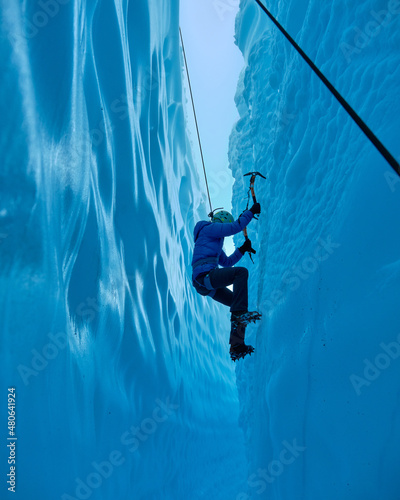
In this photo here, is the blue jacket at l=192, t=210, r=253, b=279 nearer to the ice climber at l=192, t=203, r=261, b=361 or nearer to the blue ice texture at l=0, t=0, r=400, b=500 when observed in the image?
the ice climber at l=192, t=203, r=261, b=361

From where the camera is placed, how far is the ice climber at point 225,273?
2.64 m

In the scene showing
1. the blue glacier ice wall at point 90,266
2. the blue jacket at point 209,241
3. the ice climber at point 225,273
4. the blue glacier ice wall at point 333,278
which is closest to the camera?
the blue glacier ice wall at point 333,278

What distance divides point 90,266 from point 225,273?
1089 millimetres

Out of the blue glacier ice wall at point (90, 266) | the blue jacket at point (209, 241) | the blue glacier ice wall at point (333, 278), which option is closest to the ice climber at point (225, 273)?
the blue jacket at point (209, 241)

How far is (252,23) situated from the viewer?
21.7ft

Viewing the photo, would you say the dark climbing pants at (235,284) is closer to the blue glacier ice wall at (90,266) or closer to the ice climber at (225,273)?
the ice climber at (225,273)

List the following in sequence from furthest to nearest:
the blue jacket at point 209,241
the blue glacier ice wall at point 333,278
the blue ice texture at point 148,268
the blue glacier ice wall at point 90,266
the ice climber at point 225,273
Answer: the blue jacket at point 209,241, the ice climber at point 225,273, the blue glacier ice wall at point 90,266, the blue ice texture at point 148,268, the blue glacier ice wall at point 333,278

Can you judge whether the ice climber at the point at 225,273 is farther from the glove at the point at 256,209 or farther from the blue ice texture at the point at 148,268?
the blue ice texture at the point at 148,268

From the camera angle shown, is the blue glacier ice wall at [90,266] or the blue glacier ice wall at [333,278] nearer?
the blue glacier ice wall at [333,278]

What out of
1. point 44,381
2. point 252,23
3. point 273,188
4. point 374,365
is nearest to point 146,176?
point 273,188

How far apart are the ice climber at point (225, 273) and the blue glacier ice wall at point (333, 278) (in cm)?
42

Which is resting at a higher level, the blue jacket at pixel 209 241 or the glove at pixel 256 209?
the blue jacket at pixel 209 241

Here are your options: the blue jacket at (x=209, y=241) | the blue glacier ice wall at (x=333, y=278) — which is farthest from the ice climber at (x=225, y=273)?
the blue glacier ice wall at (x=333, y=278)

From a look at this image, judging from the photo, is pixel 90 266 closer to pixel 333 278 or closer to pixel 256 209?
pixel 256 209
